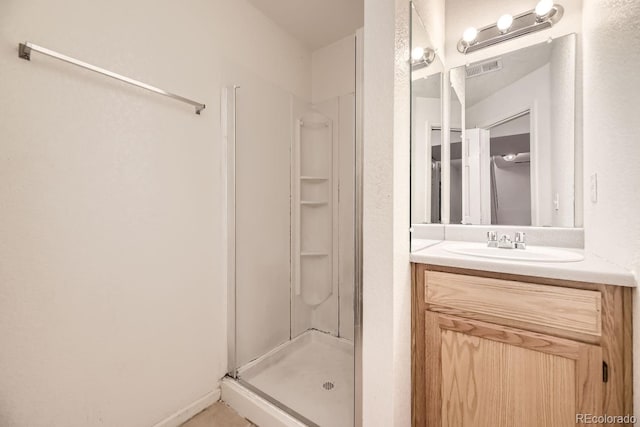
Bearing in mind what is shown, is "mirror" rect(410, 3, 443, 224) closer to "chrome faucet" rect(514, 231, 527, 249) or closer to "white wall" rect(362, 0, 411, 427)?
"white wall" rect(362, 0, 411, 427)

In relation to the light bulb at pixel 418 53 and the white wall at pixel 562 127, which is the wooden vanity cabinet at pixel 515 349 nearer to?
the white wall at pixel 562 127

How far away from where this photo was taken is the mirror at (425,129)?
45.4 inches

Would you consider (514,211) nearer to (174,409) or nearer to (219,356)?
(219,356)

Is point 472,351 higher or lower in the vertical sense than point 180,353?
higher

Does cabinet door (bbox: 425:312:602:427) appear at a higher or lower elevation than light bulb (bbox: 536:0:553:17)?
lower

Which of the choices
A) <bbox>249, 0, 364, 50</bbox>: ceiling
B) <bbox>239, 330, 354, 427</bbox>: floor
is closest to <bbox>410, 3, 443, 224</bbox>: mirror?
<bbox>249, 0, 364, 50</bbox>: ceiling

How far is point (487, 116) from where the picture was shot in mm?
1412

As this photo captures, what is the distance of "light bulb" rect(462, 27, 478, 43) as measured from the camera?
143 centimetres

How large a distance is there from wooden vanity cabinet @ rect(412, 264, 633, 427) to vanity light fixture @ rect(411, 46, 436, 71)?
35.4 inches

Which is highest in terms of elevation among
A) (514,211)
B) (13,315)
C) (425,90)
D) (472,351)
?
(425,90)

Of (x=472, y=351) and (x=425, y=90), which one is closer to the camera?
(x=472, y=351)

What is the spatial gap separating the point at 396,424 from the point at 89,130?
1640 mm

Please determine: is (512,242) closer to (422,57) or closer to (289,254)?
(422,57)

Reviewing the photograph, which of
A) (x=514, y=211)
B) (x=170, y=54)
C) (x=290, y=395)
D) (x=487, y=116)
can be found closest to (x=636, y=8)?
(x=487, y=116)
